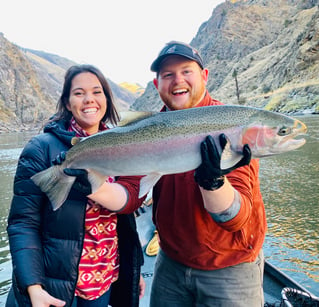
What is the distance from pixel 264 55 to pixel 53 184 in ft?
271

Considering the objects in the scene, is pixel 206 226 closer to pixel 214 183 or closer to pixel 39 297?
pixel 214 183

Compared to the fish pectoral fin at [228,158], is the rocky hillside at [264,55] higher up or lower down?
higher up

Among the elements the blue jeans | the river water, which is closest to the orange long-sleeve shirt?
the blue jeans

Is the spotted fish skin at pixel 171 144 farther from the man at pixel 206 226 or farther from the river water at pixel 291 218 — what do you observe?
the river water at pixel 291 218

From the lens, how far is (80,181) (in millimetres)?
2244

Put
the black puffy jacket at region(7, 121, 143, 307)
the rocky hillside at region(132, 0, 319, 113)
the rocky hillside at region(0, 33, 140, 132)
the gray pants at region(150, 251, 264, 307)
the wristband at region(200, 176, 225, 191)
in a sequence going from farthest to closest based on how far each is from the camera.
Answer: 1. the rocky hillside at region(0, 33, 140, 132)
2. the rocky hillside at region(132, 0, 319, 113)
3. the gray pants at region(150, 251, 264, 307)
4. the black puffy jacket at region(7, 121, 143, 307)
5. the wristband at region(200, 176, 225, 191)

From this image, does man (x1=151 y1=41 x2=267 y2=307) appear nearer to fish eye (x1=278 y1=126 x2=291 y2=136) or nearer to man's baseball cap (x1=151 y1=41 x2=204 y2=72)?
man's baseball cap (x1=151 y1=41 x2=204 y2=72)

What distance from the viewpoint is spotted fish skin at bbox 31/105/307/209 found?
83.0 inches

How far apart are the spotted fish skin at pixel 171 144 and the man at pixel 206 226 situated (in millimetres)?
115

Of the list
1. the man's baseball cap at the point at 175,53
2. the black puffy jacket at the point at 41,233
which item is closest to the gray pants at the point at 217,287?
the black puffy jacket at the point at 41,233

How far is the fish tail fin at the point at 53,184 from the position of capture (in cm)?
213

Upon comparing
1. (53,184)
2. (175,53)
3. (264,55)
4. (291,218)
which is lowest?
(291,218)

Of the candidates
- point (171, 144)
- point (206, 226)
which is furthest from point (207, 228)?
point (171, 144)

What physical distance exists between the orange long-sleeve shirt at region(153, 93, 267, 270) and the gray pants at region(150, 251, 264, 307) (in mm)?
66
